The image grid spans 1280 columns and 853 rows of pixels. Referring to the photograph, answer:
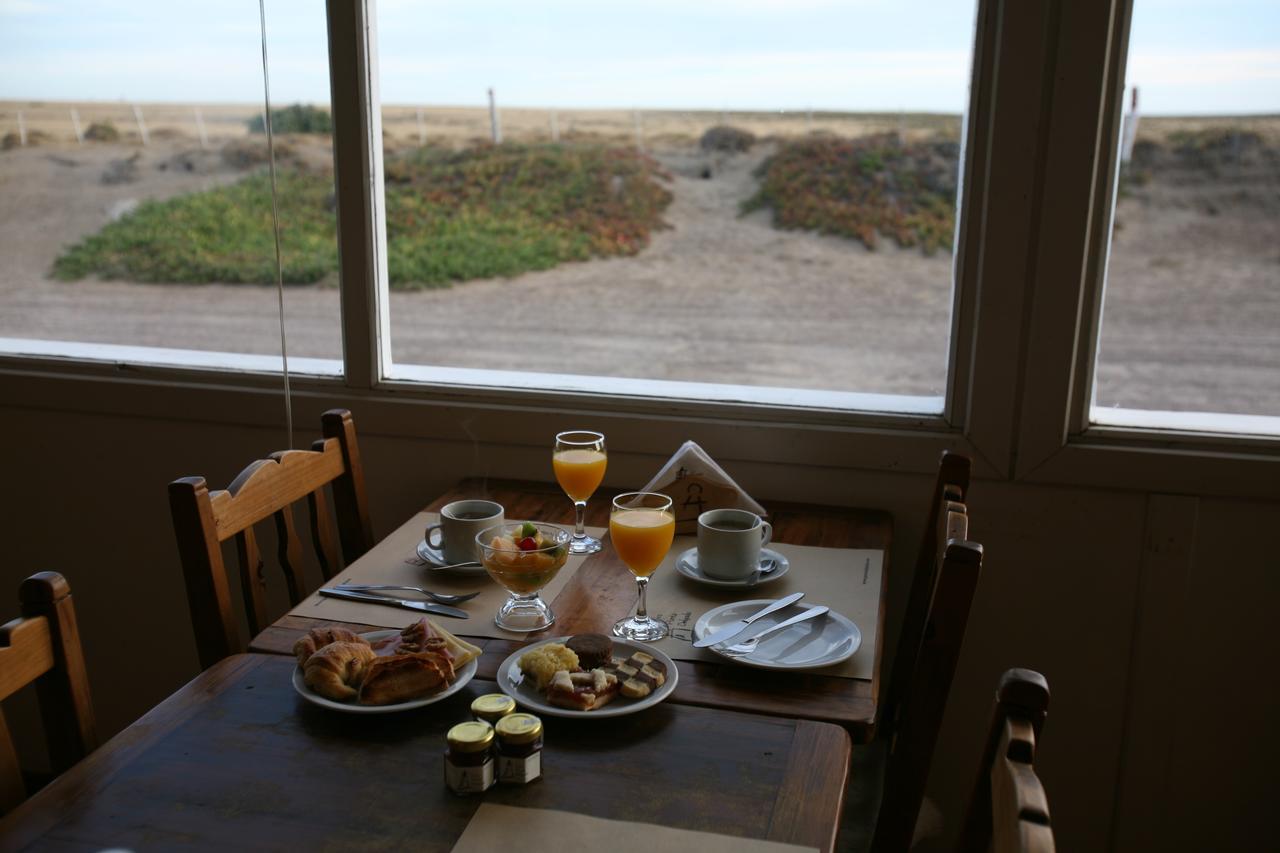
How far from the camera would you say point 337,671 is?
1.03 m

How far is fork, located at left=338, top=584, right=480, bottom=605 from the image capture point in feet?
4.25

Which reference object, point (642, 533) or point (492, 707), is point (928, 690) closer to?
point (642, 533)

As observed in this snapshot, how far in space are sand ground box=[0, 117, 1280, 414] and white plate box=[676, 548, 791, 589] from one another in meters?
3.82

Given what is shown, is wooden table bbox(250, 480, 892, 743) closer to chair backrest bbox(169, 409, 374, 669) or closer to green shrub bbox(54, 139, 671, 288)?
chair backrest bbox(169, 409, 374, 669)

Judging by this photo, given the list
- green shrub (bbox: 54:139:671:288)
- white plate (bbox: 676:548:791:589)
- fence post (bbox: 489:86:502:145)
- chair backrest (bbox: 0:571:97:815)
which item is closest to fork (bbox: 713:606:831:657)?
white plate (bbox: 676:548:791:589)

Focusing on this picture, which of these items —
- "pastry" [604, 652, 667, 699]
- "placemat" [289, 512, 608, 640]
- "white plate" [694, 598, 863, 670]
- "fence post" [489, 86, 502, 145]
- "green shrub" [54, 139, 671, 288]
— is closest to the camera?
"pastry" [604, 652, 667, 699]

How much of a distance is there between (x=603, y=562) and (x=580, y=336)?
19.4 feet

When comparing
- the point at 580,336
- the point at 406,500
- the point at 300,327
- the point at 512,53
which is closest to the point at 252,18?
the point at 406,500

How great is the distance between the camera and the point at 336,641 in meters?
1.09

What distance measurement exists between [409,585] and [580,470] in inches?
12.5

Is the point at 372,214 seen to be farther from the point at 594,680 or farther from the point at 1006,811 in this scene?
the point at 1006,811

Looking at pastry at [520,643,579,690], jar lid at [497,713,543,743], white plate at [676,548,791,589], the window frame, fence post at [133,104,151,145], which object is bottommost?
white plate at [676,548,791,589]

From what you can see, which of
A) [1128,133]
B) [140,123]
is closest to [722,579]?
[1128,133]

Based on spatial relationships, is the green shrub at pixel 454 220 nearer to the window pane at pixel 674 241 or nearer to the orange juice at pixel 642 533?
the window pane at pixel 674 241
